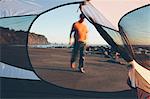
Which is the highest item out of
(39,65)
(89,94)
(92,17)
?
(92,17)

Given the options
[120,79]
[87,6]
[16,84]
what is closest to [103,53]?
[120,79]

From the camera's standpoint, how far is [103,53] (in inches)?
Answer: 114

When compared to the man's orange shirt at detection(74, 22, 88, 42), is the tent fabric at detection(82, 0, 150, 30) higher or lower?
higher

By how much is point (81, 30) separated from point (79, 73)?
17.1 inches

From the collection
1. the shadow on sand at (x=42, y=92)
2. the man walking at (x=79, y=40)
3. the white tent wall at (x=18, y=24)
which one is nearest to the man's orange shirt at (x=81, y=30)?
the man walking at (x=79, y=40)

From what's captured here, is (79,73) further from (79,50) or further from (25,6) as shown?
(25,6)

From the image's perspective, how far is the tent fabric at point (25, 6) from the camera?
2.83 metres

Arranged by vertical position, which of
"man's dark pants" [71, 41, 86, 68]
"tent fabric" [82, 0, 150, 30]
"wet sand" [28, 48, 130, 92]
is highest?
"tent fabric" [82, 0, 150, 30]

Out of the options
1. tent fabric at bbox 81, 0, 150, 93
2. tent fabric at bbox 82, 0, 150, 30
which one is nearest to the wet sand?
tent fabric at bbox 81, 0, 150, 93

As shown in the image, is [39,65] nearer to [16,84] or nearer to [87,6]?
[16,84]

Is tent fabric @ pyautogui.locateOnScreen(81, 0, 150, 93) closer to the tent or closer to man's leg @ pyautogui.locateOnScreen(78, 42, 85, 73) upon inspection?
the tent

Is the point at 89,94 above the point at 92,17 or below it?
below

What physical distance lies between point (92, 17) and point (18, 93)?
1.09 meters

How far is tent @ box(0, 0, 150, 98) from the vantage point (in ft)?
9.34
